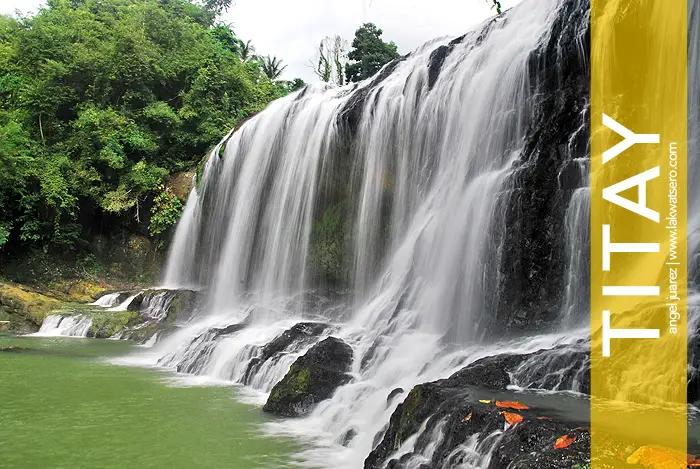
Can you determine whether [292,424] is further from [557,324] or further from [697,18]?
[697,18]

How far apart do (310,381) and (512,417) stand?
11.9ft

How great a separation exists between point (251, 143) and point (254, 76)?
10.8 m

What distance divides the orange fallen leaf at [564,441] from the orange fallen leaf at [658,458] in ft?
1.16

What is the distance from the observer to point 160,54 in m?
23.1

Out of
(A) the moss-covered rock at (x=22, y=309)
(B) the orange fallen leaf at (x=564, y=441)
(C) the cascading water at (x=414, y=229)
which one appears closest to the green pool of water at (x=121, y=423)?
(C) the cascading water at (x=414, y=229)

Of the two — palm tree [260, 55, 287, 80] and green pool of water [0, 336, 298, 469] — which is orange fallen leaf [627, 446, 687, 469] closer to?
green pool of water [0, 336, 298, 469]

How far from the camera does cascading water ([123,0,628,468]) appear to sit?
7.24 metres

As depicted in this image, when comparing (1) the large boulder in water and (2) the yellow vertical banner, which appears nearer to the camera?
(2) the yellow vertical banner

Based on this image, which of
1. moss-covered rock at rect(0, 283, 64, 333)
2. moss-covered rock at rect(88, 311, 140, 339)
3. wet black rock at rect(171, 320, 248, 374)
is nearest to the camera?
wet black rock at rect(171, 320, 248, 374)

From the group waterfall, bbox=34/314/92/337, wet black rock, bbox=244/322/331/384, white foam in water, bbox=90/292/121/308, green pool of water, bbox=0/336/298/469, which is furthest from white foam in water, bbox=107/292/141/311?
wet black rock, bbox=244/322/331/384

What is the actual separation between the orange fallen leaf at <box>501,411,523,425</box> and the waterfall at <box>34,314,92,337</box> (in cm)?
1284

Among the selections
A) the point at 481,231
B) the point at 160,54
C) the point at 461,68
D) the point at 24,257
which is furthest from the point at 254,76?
the point at 481,231

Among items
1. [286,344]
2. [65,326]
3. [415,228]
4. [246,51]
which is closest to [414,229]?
[415,228]

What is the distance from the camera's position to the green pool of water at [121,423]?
559cm
